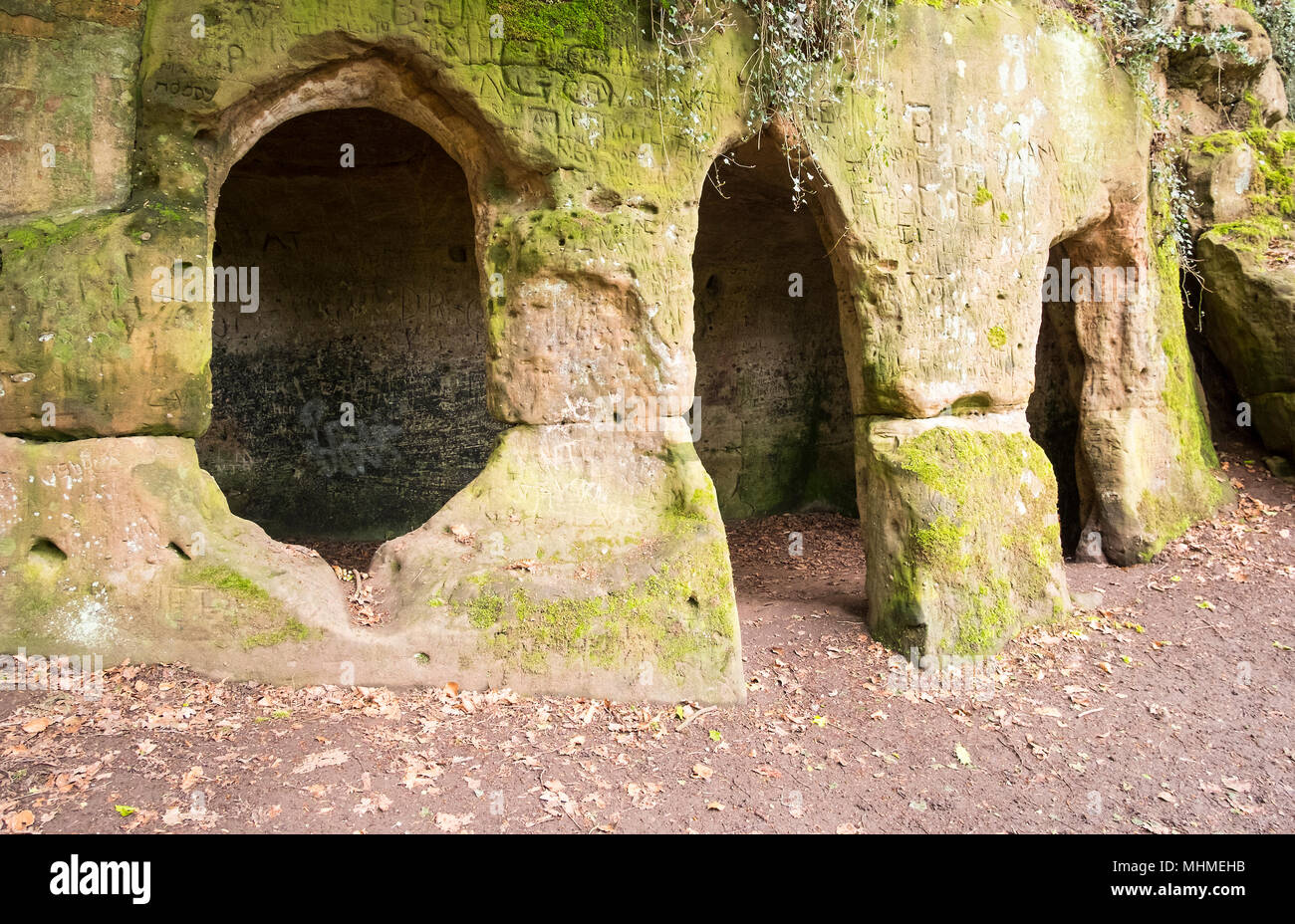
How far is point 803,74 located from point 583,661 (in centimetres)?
367

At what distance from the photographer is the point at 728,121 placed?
545cm

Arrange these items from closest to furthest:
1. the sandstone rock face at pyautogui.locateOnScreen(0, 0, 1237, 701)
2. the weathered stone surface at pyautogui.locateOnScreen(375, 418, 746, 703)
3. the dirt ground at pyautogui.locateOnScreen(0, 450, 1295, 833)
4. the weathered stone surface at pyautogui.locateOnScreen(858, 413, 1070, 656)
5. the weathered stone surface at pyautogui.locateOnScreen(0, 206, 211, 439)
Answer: the dirt ground at pyautogui.locateOnScreen(0, 450, 1295, 833) < the weathered stone surface at pyautogui.locateOnScreen(0, 206, 211, 439) < the sandstone rock face at pyautogui.locateOnScreen(0, 0, 1237, 701) < the weathered stone surface at pyautogui.locateOnScreen(375, 418, 746, 703) < the weathered stone surface at pyautogui.locateOnScreen(858, 413, 1070, 656)

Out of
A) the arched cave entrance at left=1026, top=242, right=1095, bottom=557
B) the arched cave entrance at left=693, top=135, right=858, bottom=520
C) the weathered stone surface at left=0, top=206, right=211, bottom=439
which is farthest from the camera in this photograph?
the arched cave entrance at left=693, top=135, right=858, bottom=520

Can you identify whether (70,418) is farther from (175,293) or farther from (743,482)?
(743,482)

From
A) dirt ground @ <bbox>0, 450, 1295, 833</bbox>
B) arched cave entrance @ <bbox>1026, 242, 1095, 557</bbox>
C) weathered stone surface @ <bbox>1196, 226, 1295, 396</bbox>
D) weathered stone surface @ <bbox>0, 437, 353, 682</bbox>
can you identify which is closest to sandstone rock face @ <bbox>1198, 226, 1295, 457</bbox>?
weathered stone surface @ <bbox>1196, 226, 1295, 396</bbox>

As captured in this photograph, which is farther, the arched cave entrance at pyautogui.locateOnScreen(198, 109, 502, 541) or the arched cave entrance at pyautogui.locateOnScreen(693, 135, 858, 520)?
the arched cave entrance at pyautogui.locateOnScreen(693, 135, 858, 520)

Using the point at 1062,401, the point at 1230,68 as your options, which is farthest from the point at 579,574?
the point at 1230,68

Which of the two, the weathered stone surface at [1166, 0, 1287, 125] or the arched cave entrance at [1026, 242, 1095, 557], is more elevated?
the weathered stone surface at [1166, 0, 1287, 125]

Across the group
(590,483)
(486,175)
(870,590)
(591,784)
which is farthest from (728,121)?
(591,784)

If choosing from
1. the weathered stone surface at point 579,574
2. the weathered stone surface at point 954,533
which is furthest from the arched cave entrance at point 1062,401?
the weathered stone surface at point 579,574

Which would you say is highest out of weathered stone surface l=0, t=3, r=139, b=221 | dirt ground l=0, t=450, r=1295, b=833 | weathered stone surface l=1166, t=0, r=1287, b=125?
weathered stone surface l=1166, t=0, r=1287, b=125

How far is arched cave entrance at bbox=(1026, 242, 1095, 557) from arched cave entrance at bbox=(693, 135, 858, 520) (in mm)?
1915

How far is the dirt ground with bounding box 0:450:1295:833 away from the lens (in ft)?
12.3

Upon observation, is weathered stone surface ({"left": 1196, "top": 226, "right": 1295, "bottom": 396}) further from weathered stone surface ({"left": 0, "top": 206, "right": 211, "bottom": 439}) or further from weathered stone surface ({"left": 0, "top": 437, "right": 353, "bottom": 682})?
weathered stone surface ({"left": 0, "top": 206, "right": 211, "bottom": 439})
